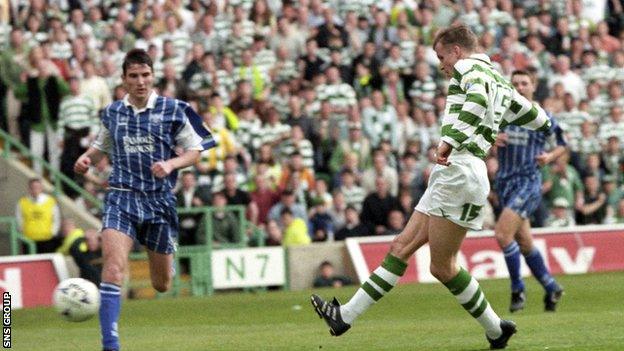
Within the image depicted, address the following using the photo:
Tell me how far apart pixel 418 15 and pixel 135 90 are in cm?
1539

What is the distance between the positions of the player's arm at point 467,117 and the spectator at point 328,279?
1169 cm

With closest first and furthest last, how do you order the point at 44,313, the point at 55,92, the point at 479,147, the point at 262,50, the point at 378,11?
the point at 479,147, the point at 44,313, the point at 55,92, the point at 262,50, the point at 378,11

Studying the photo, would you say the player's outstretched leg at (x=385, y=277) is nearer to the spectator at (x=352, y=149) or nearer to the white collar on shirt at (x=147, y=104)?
the white collar on shirt at (x=147, y=104)

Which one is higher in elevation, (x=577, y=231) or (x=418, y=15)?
(x=418, y=15)

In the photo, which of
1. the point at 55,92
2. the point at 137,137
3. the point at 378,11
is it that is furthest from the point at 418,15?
the point at 137,137

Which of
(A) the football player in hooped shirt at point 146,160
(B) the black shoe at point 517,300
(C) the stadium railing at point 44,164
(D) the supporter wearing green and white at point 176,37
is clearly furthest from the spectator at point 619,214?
(A) the football player in hooped shirt at point 146,160

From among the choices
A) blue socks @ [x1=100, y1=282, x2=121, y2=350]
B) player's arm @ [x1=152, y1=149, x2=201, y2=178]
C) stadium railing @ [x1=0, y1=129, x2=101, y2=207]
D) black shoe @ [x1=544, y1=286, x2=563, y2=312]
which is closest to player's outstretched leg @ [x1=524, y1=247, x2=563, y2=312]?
black shoe @ [x1=544, y1=286, x2=563, y2=312]

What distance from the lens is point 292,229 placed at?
77.1 ft

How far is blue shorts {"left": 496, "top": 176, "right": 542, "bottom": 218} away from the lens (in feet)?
54.0

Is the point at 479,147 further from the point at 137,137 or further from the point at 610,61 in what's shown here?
the point at 610,61

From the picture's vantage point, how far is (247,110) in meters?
24.2

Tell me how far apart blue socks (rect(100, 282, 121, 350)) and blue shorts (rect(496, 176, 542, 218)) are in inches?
229

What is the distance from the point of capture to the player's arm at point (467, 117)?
11031 mm

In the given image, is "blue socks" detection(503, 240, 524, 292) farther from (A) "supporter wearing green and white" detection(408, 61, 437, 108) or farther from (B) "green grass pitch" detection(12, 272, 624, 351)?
(A) "supporter wearing green and white" detection(408, 61, 437, 108)
